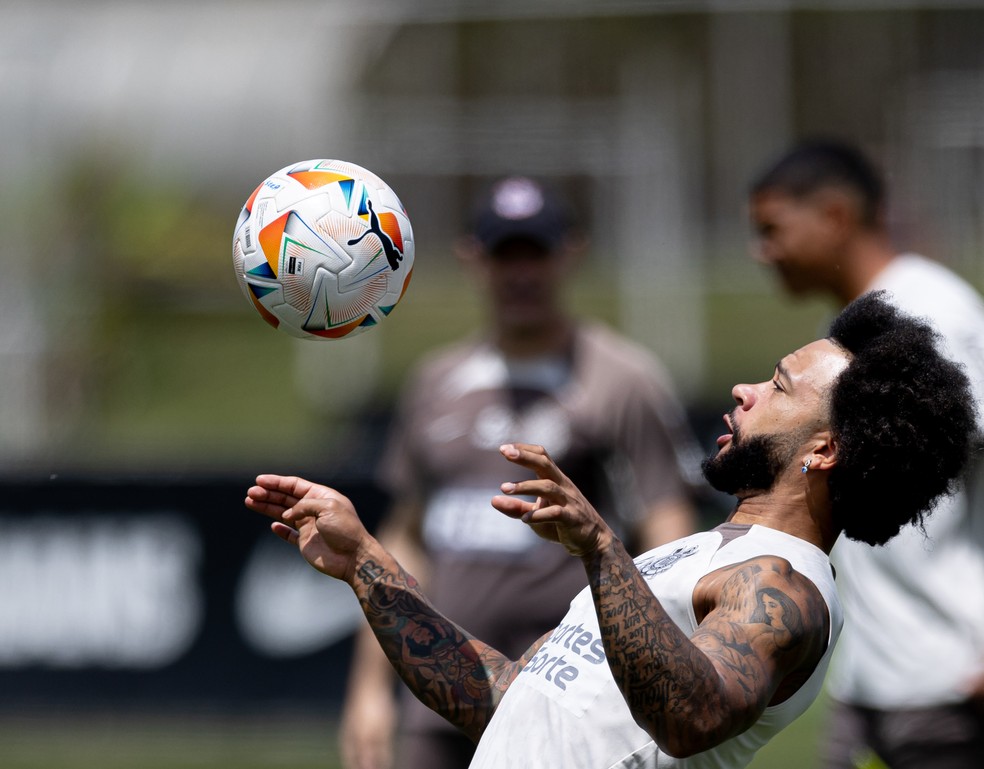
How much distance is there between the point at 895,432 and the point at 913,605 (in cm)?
148

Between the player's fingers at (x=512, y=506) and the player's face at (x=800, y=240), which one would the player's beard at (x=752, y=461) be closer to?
the player's fingers at (x=512, y=506)

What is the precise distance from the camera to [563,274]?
5812 mm

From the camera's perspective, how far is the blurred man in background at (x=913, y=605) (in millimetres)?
4301

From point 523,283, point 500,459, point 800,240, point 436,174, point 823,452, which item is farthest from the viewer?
point 436,174

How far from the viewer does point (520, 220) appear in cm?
564

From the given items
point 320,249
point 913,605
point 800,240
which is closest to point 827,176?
point 800,240

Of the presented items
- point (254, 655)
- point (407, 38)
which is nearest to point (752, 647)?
point (254, 655)

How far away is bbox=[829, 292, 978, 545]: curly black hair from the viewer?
309 centimetres

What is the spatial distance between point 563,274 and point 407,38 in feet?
38.2

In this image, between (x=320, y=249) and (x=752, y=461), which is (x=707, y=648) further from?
(x=320, y=249)

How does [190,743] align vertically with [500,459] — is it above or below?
below

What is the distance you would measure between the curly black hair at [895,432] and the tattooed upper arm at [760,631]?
0.29 meters

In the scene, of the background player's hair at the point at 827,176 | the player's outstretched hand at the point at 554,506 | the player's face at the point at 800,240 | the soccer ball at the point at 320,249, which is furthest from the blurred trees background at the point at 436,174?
the player's outstretched hand at the point at 554,506

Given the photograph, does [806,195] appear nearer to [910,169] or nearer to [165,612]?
[165,612]
